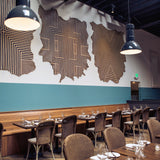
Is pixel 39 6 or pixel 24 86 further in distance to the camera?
pixel 39 6

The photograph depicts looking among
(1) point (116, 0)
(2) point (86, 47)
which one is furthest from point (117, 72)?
(1) point (116, 0)

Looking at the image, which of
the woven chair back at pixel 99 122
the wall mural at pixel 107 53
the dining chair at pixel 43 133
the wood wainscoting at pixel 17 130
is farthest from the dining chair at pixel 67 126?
the wall mural at pixel 107 53

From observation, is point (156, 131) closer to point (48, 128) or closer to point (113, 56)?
point (48, 128)

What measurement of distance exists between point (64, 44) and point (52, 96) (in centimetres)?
188

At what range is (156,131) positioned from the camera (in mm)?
3223

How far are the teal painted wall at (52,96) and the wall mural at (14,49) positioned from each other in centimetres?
49

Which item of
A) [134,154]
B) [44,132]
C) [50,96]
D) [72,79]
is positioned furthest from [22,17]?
[72,79]

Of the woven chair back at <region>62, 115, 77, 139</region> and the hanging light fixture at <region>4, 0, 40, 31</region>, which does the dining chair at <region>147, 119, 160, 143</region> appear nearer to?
the woven chair back at <region>62, 115, 77, 139</region>

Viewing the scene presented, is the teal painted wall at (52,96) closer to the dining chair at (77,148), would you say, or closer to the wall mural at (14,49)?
the wall mural at (14,49)

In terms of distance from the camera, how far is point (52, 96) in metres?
6.02

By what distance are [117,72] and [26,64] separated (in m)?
4.45

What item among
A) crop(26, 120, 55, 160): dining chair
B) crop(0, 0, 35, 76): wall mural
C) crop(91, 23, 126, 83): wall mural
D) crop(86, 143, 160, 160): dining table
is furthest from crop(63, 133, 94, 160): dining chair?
crop(91, 23, 126, 83): wall mural

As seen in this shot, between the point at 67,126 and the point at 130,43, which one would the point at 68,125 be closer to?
the point at 67,126

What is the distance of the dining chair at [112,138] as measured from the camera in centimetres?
234
